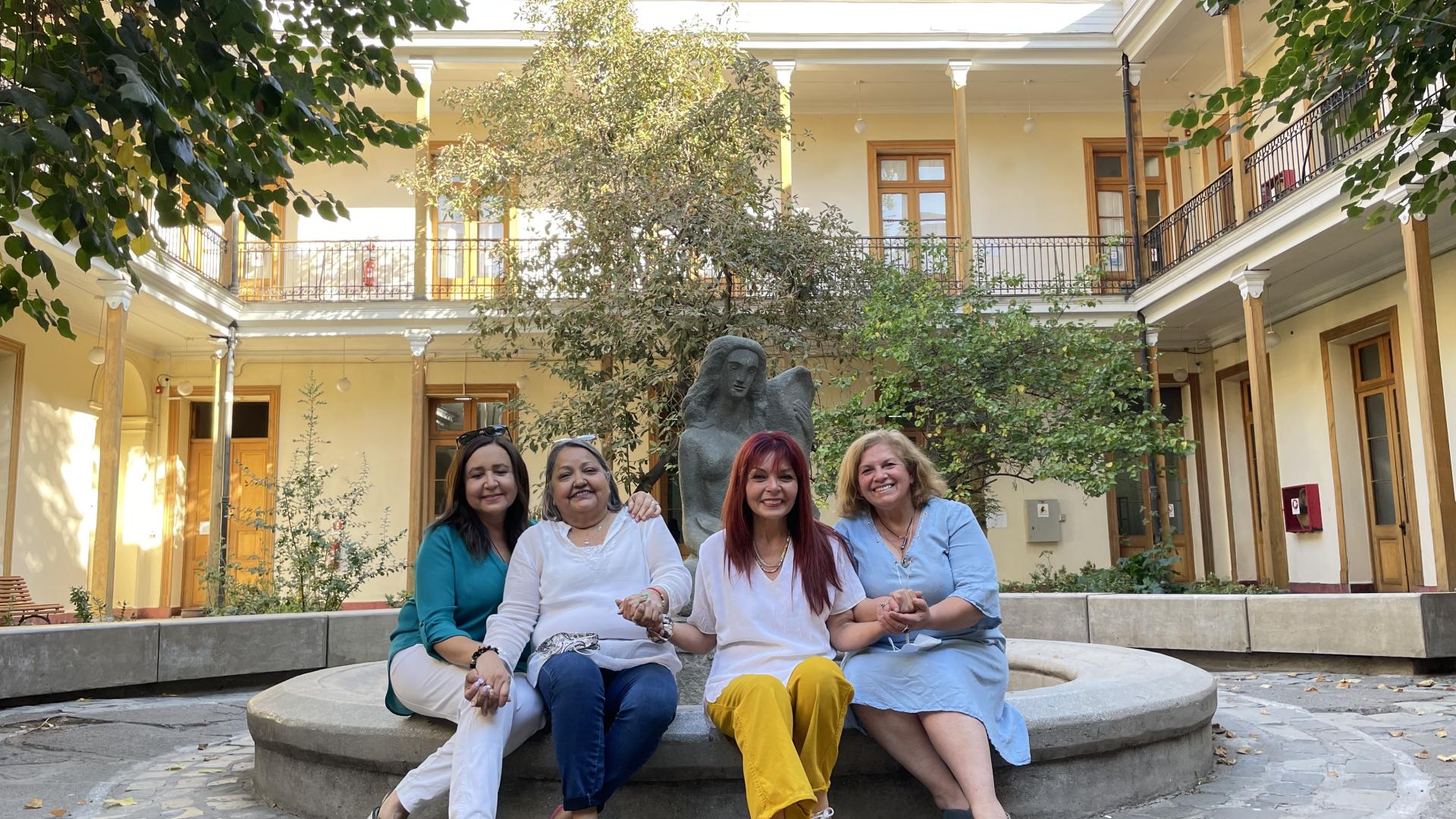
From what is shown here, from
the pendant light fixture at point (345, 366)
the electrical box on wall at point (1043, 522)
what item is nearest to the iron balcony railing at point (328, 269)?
the pendant light fixture at point (345, 366)

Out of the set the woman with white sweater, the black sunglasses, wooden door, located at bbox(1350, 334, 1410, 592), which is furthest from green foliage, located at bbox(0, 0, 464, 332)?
wooden door, located at bbox(1350, 334, 1410, 592)

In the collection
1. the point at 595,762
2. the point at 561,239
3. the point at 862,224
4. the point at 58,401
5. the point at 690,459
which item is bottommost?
the point at 595,762

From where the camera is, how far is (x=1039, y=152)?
52.5ft

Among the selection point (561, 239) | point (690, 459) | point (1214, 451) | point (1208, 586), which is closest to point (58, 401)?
point (561, 239)

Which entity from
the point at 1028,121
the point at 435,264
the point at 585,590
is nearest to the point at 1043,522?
the point at 1028,121

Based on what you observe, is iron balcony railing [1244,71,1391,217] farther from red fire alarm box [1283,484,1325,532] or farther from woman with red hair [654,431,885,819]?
woman with red hair [654,431,885,819]

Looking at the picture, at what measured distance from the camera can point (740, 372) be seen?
14.6ft

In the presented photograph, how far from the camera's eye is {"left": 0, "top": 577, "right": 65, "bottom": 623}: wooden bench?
30.0ft

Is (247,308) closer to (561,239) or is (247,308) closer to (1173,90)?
(561,239)

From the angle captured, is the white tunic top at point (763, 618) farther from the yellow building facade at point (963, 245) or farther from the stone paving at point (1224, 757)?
the yellow building facade at point (963, 245)

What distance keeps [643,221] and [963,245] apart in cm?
497

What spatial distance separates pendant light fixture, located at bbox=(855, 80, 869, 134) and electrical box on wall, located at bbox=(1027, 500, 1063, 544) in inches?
216

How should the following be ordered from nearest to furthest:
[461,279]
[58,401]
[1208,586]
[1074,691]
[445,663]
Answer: [445,663] < [1074,691] < [1208,586] < [58,401] < [461,279]

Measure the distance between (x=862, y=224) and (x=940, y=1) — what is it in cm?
304
